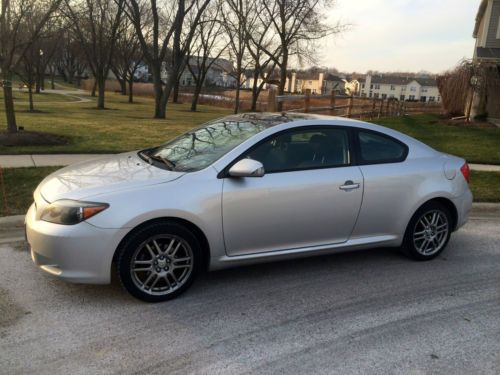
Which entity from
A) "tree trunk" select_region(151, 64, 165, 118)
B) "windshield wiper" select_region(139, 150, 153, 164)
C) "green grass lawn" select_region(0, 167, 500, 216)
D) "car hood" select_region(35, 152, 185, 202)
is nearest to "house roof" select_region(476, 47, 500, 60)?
"green grass lawn" select_region(0, 167, 500, 216)

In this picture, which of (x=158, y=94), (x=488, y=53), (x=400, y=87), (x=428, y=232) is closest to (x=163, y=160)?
(x=428, y=232)

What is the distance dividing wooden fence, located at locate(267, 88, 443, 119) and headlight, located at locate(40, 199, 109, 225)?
1018cm

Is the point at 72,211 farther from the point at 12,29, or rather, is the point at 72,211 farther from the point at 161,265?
the point at 12,29

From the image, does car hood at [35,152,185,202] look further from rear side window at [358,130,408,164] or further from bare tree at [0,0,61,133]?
bare tree at [0,0,61,133]

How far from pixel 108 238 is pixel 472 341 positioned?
2.73 m

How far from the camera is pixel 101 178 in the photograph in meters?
4.00

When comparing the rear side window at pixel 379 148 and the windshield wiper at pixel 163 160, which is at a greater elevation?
the rear side window at pixel 379 148

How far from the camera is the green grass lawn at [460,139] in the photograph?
39.1ft

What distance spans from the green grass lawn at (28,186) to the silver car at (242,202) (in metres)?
2.07

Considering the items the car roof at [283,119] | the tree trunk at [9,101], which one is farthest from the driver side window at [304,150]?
the tree trunk at [9,101]

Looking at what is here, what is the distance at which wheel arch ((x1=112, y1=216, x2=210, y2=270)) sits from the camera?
3.69m

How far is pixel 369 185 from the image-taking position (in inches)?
178

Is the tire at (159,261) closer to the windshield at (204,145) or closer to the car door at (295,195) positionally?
the car door at (295,195)

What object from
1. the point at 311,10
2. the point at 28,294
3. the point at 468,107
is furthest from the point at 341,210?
the point at 311,10
